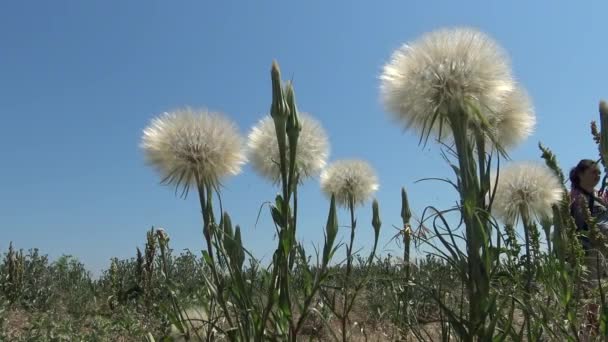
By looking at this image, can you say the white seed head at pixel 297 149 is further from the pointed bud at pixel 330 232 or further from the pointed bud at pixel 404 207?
the pointed bud at pixel 404 207

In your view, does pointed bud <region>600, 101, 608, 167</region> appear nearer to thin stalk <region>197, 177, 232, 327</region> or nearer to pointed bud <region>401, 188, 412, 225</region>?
thin stalk <region>197, 177, 232, 327</region>

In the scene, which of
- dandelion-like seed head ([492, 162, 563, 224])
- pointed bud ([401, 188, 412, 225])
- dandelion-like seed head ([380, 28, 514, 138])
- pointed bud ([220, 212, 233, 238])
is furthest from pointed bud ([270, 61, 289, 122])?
pointed bud ([401, 188, 412, 225])

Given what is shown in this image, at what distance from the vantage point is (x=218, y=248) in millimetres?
2354

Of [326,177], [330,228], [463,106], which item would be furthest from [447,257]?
[326,177]

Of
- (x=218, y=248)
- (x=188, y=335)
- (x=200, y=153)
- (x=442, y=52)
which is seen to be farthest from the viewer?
(x=200, y=153)

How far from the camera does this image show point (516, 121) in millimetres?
2602

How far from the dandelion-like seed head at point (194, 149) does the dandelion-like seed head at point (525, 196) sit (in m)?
1.62

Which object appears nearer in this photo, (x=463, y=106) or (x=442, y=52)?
(x=463, y=106)

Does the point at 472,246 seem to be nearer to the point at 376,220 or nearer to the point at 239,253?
the point at 239,253

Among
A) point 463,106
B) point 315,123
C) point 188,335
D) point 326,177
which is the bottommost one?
point 188,335

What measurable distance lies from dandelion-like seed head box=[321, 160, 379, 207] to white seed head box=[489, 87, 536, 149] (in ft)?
7.89

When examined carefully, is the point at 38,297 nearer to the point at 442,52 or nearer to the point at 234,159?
the point at 234,159

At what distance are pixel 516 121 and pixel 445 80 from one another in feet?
2.41

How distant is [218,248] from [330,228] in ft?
1.52
